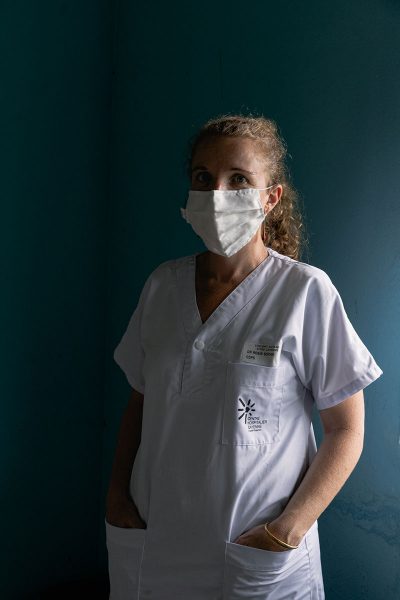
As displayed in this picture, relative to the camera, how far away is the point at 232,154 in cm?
141

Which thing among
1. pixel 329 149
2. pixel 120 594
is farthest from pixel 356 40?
pixel 120 594

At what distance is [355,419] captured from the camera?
1.34 metres

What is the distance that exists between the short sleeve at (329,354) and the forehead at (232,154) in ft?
0.99

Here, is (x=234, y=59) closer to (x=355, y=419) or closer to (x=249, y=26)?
(x=249, y=26)

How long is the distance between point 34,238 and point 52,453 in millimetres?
675

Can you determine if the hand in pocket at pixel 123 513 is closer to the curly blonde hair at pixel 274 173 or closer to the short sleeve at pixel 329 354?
the short sleeve at pixel 329 354

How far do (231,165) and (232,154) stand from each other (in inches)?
1.0

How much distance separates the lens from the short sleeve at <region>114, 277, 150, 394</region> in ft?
5.15

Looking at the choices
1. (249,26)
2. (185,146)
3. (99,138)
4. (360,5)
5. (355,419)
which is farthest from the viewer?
(99,138)

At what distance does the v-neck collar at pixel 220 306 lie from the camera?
54.1 inches

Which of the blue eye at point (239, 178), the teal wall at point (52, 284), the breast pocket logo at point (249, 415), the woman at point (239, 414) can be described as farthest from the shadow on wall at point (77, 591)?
the blue eye at point (239, 178)

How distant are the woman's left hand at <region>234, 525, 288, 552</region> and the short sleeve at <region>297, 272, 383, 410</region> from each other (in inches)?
11.2

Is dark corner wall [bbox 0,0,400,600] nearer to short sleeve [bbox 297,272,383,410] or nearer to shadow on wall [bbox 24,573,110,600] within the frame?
shadow on wall [bbox 24,573,110,600]

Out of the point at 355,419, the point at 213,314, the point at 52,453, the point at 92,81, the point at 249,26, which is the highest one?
the point at 249,26
